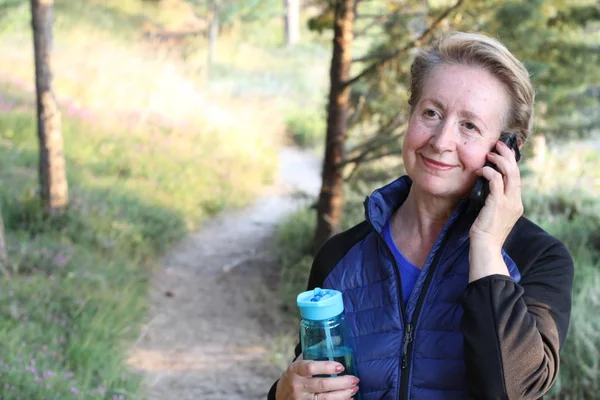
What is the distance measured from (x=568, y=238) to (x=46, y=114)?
5276 mm

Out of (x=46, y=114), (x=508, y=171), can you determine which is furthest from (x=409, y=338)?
(x=46, y=114)

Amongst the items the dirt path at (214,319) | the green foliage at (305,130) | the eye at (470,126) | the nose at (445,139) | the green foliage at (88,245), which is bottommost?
the green foliage at (305,130)

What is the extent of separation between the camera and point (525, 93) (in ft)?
6.09

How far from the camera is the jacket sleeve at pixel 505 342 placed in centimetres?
156

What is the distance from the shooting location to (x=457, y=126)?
72.1 inches

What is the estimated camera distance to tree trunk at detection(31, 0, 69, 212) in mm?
6707

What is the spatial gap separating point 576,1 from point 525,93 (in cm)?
682

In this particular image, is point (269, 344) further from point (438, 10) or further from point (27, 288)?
point (438, 10)

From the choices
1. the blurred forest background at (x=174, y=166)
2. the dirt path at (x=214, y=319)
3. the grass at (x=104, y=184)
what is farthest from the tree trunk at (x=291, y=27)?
the dirt path at (x=214, y=319)

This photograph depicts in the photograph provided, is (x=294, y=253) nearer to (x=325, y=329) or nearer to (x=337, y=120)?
(x=337, y=120)

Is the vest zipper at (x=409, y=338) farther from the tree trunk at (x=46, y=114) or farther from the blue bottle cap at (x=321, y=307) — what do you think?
the tree trunk at (x=46, y=114)

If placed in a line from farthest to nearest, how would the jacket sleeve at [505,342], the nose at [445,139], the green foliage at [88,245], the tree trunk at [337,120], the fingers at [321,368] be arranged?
the tree trunk at [337,120] → the green foliage at [88,245] → the nose at [445,139] → the fingers at [321,368] → the jacket sleeve at [505,342]

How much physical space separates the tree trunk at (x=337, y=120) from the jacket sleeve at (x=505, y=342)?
4.89m

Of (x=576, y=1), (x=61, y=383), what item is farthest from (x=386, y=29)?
(x=61, y=383)
